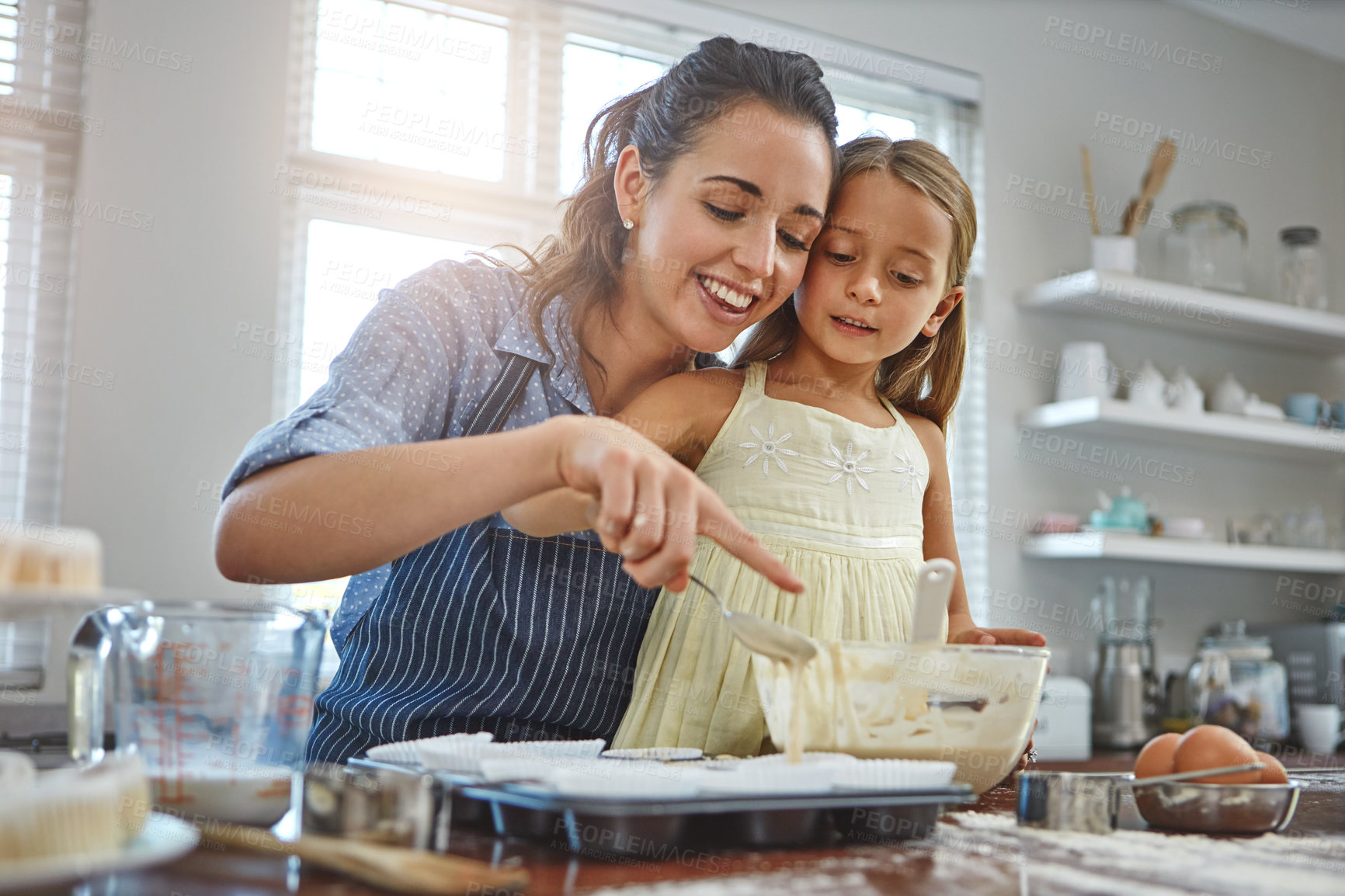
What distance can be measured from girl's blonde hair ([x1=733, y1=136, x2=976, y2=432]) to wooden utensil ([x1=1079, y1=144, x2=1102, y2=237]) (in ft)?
6.77

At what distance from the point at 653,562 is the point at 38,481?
1895 millimetres

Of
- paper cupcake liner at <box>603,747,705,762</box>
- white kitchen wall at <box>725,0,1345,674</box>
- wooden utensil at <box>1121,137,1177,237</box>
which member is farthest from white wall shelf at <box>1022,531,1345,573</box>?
paper cupcake liner at <box>603,747,705,762</box>

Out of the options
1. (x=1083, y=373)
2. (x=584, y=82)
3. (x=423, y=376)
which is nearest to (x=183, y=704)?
(x=423, y=376)

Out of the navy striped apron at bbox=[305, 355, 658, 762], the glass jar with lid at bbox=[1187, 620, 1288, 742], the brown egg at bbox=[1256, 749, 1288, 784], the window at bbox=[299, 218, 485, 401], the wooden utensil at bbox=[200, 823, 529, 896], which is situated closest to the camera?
the wooden utensil at bbox=[200, 823, 529, 896]

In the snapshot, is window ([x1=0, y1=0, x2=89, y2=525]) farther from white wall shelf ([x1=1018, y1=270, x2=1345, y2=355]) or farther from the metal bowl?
white wall shelf ([x1=1018, y1=270, x2=1345, y2=355])

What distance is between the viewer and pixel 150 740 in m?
0.64

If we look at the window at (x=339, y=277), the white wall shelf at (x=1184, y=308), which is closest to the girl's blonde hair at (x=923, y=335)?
the window at (x=339, y=277)

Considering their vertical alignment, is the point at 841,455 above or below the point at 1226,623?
above

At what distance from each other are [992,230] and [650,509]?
2.72 metres

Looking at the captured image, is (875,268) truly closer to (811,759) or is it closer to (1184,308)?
(811,759)

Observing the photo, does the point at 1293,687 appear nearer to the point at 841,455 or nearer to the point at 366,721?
the point at 841,455

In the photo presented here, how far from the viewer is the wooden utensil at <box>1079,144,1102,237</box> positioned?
319 cm

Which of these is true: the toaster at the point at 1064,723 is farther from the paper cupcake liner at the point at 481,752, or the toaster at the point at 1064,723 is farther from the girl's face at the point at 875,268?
the paper cupcake liner at the point at 481,752

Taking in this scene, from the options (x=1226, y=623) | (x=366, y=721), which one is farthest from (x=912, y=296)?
(x=1226, y=623)
